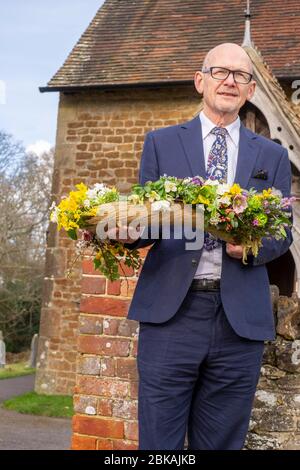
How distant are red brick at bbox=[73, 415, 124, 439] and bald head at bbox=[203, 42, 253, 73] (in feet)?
6.83

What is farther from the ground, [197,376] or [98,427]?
[197,376]

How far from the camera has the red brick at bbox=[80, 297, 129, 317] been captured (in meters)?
4.13

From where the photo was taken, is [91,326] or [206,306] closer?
[206,306]

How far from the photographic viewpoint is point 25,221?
30.0 meters

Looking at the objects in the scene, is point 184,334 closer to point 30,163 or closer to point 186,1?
point 186,1

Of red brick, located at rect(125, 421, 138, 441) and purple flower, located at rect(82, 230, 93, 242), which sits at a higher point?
purple flower, located at rect(82, 230, 93, 242)

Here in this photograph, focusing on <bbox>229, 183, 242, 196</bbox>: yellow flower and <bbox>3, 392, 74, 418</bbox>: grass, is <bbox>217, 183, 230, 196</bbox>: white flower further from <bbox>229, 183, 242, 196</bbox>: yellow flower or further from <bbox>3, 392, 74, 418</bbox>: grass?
<bbox>3, 392, 74, 418</bbox>: grass

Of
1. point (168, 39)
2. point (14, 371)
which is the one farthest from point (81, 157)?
point (14, 371)

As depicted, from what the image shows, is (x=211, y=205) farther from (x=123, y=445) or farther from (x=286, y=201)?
(x=123, y=445)

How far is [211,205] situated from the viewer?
104 inches

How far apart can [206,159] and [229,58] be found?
1.31ft

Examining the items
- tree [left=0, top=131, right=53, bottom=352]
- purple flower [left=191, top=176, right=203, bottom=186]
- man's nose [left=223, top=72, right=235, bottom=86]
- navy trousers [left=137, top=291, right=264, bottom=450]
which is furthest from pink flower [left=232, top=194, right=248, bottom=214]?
tree [left=0, top=131, right=53, bottom=352]

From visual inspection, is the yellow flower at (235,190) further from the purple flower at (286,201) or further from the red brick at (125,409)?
the red brick at (125,409)
